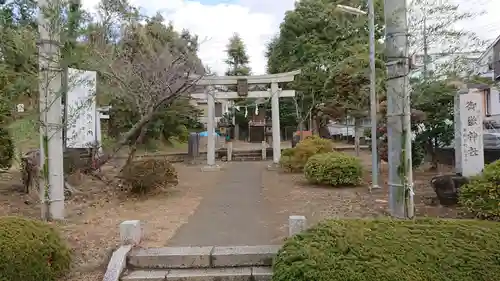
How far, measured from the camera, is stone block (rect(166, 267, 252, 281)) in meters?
4.18

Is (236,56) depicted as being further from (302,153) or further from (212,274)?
(212,274)

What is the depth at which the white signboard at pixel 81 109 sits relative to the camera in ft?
23.1

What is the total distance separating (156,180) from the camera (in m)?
8.84

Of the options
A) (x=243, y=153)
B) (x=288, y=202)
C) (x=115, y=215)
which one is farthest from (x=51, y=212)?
(x=243, y=153)

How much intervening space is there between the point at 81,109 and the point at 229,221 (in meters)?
3.32

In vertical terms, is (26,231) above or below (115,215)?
above

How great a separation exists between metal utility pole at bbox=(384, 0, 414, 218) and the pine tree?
32040 millimetres

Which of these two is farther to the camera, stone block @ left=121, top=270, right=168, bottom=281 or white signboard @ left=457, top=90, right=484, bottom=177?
white signboard @ left=457, top=90, right=484, bottom=177

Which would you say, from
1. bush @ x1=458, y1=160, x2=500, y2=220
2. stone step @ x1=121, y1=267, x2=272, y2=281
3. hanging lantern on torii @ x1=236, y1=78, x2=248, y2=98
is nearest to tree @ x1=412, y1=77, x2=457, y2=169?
bush @ x1=458, y1=160, x2=500, y2=220

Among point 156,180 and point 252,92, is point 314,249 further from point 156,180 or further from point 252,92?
point 252,92

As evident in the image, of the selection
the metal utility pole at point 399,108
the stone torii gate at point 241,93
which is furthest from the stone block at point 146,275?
the stone torii gate at point 241,93

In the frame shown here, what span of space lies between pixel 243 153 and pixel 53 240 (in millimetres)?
17368

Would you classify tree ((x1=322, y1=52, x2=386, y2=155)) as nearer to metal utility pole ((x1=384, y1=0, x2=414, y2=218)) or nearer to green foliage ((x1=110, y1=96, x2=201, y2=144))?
metal utility pole ((x1=384, y1=0, x2=414, y2=218))

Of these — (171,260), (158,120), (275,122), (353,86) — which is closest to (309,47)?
(275,122)
